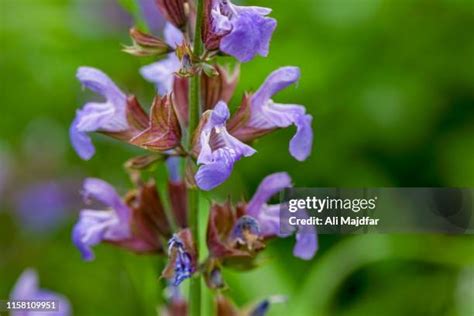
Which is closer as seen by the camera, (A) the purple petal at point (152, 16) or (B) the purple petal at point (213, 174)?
(B) the purple petal at point (213, 174)

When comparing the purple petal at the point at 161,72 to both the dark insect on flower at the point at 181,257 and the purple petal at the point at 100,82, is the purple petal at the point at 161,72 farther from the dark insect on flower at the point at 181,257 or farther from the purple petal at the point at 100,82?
the dark insect on flower at the point at 181,257

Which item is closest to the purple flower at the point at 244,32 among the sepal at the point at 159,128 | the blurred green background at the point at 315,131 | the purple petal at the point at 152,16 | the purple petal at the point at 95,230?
the sepal at the point at 159,128

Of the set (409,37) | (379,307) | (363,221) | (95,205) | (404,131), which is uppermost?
(409,37)

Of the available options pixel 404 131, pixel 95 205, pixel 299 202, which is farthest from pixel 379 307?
pixel 95 205

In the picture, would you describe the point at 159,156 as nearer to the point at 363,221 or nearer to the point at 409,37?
the point at 363,221

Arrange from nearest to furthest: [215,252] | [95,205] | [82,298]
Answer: [215,252] → [82,298] → [95,205]
